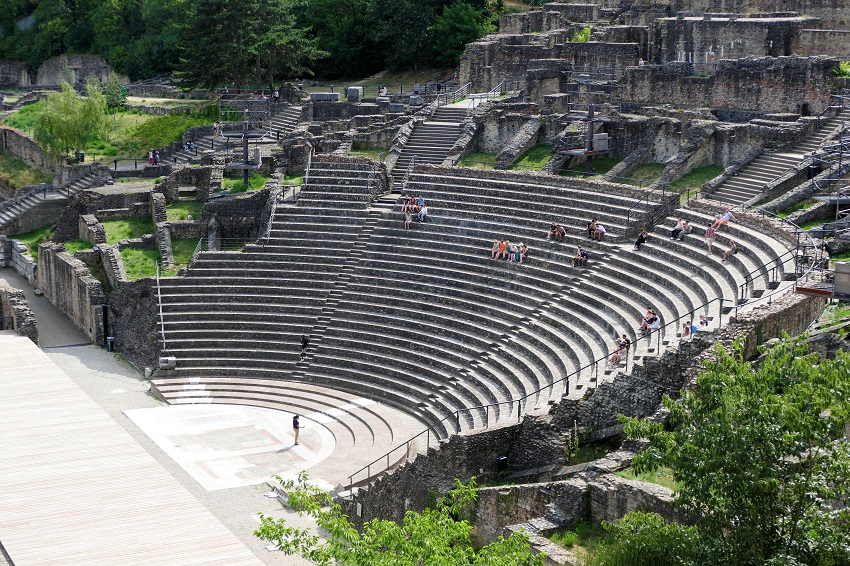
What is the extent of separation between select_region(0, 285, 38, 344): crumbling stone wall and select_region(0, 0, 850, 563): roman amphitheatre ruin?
12 centimetres

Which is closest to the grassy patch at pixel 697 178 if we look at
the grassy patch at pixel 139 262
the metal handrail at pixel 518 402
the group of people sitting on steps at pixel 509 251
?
the group of people sitting on steps at pixel 509 251

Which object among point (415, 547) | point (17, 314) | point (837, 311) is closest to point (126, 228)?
point (17, 314)

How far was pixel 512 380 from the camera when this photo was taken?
34594 millimetres

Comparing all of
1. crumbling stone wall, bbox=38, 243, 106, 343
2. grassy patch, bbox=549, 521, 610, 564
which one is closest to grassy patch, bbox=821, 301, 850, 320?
grassy patch, bbox=549, 521, 610, 564

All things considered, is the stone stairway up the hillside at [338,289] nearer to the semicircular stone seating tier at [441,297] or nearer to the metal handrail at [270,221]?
the semicircular stone seating tier at [441,297]

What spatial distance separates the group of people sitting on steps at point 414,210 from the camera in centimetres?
4378

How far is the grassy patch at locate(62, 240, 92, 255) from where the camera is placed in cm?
4800

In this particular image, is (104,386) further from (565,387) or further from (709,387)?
(709,387)

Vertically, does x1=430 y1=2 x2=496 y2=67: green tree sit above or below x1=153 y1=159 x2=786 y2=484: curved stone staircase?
above

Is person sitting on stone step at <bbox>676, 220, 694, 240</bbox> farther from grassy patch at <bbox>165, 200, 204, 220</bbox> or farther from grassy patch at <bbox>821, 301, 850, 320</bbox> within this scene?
grassy patch at <bbox>165, 200, 204, 220</bbox>

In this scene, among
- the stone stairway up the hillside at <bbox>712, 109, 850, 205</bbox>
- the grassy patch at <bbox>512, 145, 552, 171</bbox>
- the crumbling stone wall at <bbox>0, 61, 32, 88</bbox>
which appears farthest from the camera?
the crumbling stone wall at <bbox>0, 61, 32, 88</bbox>

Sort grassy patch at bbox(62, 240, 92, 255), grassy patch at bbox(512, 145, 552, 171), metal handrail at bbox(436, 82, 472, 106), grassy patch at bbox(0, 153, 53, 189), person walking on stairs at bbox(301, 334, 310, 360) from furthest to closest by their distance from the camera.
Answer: grassy patch at bbox(0, 153, 53, 189) → metal handrail at bbox(436, 82, 472, 106) → grassy patch at bbox(62, 240, 92, 255) → grassy patch at bbox(512, 145, 552, 171) → person walking on stairs at bbox(301, 334, 310, 360)

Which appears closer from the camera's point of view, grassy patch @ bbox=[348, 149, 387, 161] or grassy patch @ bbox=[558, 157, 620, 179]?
grassy patch @ bbox=[558, 157, 620, 179]

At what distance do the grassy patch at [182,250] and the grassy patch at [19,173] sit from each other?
1854cm
